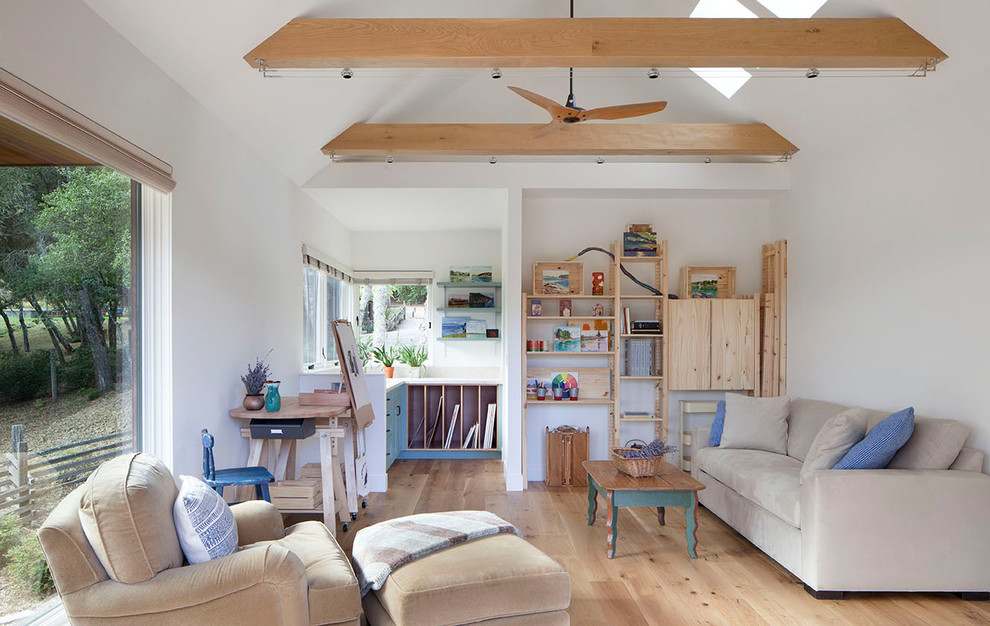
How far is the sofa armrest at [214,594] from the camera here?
2.18m

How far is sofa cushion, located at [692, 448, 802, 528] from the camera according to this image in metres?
3.76

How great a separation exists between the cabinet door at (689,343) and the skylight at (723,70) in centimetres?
179

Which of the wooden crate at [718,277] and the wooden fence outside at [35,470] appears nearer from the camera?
the wooden fence outside at [35,470]

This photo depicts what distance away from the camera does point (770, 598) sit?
11.3 feet

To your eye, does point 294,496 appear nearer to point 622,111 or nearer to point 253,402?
point 253,402

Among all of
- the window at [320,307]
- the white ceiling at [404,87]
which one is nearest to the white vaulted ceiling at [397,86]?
the white ceiling at [404,87]

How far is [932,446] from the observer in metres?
3.64

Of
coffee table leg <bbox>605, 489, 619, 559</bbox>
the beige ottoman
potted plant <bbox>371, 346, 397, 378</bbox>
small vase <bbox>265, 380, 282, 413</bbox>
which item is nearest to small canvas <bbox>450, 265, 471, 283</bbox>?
potted plant <bbox>371, 346, 397, 378</bbox>

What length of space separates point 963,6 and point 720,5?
4.42 ft

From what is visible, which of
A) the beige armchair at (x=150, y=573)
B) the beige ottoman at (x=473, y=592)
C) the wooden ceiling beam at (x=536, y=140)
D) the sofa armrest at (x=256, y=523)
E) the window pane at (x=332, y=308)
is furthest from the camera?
the window pane at (x=332, y=308)

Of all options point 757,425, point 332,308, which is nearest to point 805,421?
point 757,425

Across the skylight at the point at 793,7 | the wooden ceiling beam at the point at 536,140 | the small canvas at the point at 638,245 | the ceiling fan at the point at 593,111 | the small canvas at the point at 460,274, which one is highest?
the skylight at the point at 793,7

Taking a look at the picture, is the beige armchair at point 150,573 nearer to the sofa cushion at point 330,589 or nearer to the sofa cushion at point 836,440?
the sofa cushion at point 330,589

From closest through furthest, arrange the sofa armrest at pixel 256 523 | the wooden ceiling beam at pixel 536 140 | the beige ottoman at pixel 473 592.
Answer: the beige ottoman at pixel 473 592 < the sofa armrest at pixel 256 523 < the wooden ceiling beam at pixel 536 140
